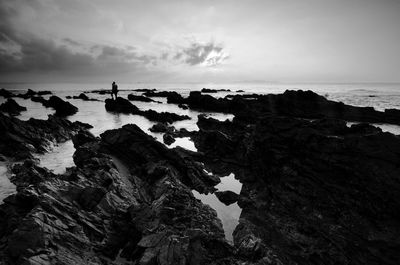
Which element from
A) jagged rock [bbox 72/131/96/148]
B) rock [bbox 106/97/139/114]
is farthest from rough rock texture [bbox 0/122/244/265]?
rock [bbox 106/97/139/114]

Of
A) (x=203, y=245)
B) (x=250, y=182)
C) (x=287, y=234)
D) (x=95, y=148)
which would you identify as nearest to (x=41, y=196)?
(x=203, y=245)

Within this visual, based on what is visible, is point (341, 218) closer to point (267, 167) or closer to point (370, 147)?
point (370, 147)

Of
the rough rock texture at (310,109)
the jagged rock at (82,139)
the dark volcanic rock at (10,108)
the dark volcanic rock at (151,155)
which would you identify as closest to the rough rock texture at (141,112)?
the rough rock texture at (310,109)

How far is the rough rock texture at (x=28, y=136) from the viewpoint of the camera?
14586 millimetres

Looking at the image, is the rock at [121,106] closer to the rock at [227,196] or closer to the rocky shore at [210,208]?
the rocky shore at [210,208]

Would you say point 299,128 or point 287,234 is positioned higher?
point 299,128

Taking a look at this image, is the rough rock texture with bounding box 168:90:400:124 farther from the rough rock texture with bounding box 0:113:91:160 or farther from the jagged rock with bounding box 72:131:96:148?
the rough rock texture with bounding box 0:113:91:160

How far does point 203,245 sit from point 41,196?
17.3ft

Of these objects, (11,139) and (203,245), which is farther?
(11,139)

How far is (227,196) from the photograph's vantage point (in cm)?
1165

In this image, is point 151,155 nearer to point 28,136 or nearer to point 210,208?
point 210,208

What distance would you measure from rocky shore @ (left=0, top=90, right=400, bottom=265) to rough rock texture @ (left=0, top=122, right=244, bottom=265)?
3 cm

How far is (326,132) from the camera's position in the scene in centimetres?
1149

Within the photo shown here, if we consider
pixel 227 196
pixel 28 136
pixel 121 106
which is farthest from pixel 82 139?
pixel 121 106
